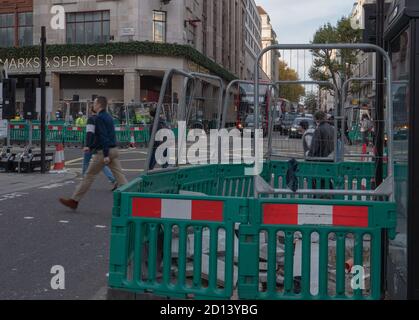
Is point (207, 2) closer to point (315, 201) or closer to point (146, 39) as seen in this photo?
point (146, 39)

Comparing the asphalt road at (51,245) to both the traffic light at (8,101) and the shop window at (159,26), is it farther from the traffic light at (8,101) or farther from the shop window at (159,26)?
the shop window at (159,26)

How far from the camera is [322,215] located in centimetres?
411

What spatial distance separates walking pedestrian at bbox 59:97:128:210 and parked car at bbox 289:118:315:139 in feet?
9.98

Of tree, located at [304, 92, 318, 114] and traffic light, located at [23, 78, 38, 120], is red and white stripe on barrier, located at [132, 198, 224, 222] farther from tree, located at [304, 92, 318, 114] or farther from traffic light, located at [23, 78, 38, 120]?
traffic light, located at [23, 78, 38, 120]

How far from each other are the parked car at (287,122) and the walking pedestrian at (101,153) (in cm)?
292

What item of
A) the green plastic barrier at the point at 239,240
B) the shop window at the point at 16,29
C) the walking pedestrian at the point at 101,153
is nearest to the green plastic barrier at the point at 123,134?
the shop window at the point at 16,29

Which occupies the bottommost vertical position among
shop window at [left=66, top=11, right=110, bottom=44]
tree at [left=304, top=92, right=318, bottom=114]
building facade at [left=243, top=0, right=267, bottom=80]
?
tree at [left=304, top=92, right=318, bottom=114]

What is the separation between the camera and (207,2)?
5262cm

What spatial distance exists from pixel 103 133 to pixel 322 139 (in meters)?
3.61

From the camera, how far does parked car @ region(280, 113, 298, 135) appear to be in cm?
839

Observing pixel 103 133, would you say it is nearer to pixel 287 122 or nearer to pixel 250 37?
pixel 287 122

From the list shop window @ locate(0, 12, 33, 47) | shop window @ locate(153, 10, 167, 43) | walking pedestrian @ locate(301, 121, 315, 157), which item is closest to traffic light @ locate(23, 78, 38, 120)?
walking pedestrian @ locate(301, 121, 315, 157)

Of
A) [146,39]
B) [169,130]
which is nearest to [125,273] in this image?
[169,130]

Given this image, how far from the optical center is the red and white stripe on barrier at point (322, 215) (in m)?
4.09
